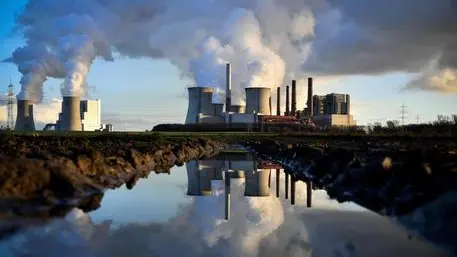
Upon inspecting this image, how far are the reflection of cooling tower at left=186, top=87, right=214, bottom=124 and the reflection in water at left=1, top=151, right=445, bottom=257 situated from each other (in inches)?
3408

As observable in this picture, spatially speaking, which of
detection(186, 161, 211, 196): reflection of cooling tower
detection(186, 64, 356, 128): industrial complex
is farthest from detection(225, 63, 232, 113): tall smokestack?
detection(186, 161, 211, 196): reflection of cooling tower

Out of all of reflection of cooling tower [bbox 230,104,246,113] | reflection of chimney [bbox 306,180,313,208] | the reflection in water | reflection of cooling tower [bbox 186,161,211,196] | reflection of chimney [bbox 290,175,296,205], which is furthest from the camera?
reflection of cooling tower [bbox 230,104,246,113]

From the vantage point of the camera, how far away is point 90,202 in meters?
12.5

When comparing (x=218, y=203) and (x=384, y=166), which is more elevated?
(x=384, y=166)

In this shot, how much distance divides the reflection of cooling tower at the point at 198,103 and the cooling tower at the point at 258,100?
24.1 feet

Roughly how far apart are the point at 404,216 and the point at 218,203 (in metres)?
5.39

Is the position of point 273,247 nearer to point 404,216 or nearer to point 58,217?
point 404,216

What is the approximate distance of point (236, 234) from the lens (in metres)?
9.91

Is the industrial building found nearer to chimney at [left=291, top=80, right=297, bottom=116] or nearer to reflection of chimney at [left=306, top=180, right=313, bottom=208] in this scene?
chimney at [left=291, top=80, right=297, bottom=116]

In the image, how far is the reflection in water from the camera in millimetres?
8070

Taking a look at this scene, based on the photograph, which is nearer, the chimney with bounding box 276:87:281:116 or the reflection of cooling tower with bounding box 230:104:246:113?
the reflection of cooling tower with bounding box 230:104:246:113

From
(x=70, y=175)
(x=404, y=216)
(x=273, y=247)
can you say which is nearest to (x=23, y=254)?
(x=273, y=247)

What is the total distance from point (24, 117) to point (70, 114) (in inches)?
418

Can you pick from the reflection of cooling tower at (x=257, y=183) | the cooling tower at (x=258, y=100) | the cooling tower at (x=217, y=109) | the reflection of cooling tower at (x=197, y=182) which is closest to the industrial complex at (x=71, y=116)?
the cooling tower at (x=217, y=109)
